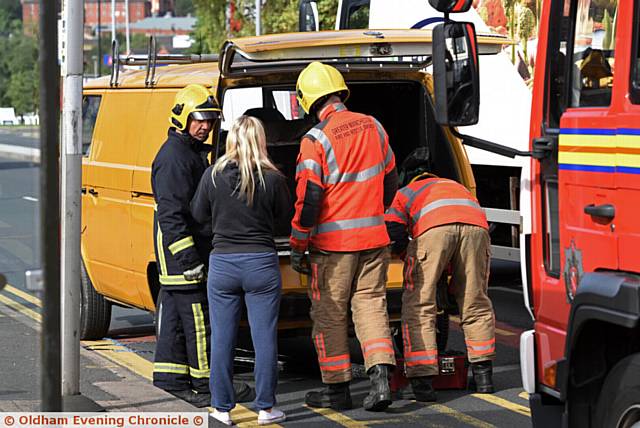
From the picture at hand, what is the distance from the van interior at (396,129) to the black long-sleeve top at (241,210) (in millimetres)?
1460

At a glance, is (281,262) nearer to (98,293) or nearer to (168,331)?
(168,331)

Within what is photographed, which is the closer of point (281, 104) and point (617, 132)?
point (617, 132)

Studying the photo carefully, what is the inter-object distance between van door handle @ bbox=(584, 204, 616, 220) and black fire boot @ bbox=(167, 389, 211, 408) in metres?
3.48

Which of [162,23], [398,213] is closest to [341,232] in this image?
[398,213]

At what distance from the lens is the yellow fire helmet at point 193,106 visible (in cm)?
757

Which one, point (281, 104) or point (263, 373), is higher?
point (281, 104)

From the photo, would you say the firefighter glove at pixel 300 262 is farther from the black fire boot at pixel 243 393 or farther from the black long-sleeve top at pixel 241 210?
the black fire boot at pixel 243 393

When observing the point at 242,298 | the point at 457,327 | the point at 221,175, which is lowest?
the point at 457,327

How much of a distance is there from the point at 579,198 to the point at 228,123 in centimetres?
509

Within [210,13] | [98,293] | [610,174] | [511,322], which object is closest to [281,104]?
[98,293]

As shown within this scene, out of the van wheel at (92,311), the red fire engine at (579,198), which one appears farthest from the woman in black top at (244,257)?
the van wheel at (92,311)

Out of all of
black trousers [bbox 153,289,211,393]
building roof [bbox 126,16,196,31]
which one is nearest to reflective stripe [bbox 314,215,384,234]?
black trousers [bbox 153,289,211,393]

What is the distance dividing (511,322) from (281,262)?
3.45 metres

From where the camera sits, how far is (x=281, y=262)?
26.1 ft
